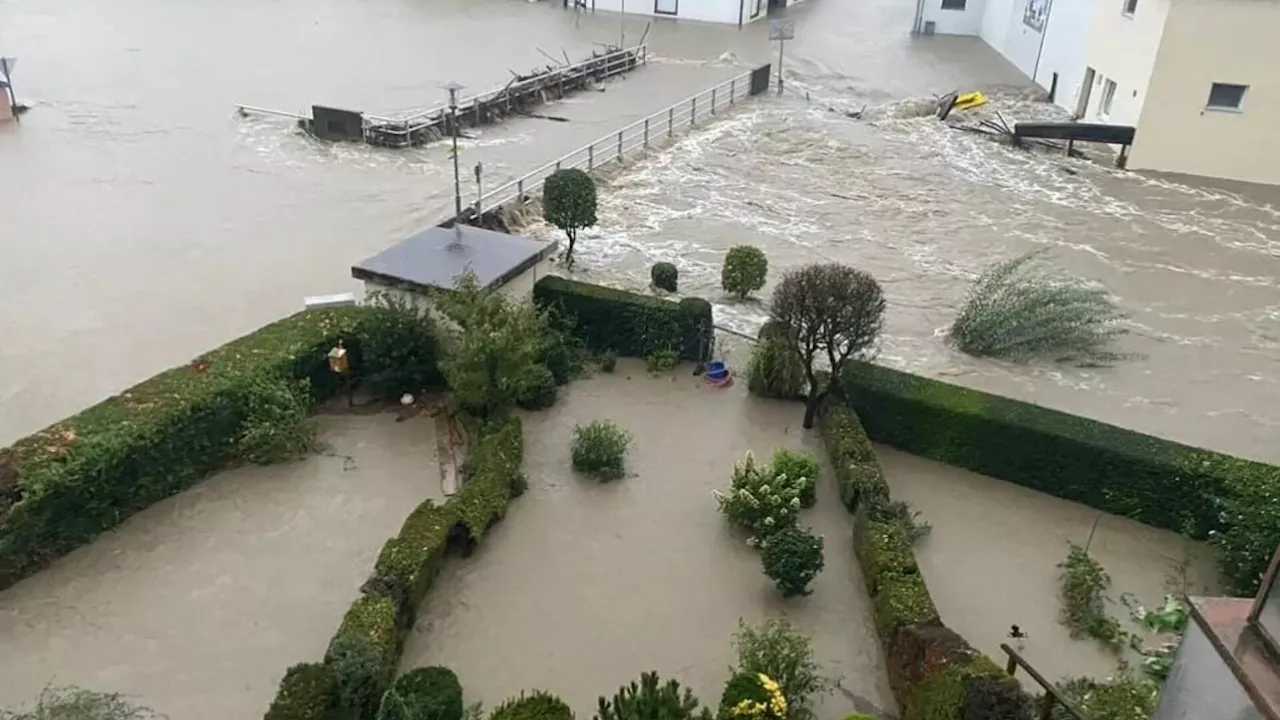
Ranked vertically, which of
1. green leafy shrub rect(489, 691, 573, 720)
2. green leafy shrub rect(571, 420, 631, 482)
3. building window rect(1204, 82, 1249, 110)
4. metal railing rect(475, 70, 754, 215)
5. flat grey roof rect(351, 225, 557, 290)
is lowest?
green leafy shrub rect(571, 420, 631, 482)

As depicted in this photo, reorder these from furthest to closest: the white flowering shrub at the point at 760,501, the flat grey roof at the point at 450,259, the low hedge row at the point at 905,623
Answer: the flat grey roof at the point at 450,259 → the white flowering shrub at the point at 760,501 → the low hedge row at the point at 905,623

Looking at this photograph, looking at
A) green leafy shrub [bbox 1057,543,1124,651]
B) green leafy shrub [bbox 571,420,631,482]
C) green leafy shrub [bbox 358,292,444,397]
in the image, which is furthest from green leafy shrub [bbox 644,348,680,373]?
green leafy shrub [bbox 1057,543,1124,651]

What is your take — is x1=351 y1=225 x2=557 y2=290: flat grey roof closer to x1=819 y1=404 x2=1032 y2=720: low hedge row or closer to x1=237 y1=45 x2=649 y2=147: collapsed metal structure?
x1=819 y1=404 x2=1032 y2=720: low hedge row

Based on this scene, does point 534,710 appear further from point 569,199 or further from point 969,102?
point 969,102

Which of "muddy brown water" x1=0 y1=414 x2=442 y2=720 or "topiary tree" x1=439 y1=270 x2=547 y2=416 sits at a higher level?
"topiary tree" x1=439 y1=270 x2=547 y2=416

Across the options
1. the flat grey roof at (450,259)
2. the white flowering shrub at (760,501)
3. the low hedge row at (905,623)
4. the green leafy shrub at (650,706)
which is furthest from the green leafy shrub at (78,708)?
the low hedge row at (905,623)

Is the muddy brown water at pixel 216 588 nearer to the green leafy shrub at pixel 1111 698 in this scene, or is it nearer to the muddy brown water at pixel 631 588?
the muddy brown water at pixel 631 588

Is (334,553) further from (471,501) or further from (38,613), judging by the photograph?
(38,613)
